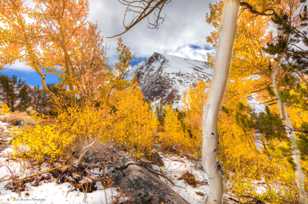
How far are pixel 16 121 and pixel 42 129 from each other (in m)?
9.43

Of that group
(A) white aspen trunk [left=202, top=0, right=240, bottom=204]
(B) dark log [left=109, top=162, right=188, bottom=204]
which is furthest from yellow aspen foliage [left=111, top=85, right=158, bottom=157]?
(A) white aspen trunk [left=202, top=0, right=240, bottom=204]

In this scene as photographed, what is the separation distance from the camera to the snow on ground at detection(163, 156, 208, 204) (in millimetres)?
8657

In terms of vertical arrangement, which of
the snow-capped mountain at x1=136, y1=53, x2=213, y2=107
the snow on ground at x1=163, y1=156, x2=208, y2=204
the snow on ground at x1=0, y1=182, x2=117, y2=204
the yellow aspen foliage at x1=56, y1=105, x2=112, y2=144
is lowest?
the snow on ground at x1=163, y1=156, x2=208, y2=204

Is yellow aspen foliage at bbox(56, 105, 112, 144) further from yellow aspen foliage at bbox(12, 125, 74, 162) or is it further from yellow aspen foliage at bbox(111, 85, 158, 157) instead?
yellow aspen foliage at bbox(111, 85, 158, 157)

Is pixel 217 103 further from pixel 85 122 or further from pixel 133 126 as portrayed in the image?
pixel 133 126

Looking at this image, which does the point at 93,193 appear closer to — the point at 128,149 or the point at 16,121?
the point at 128,149

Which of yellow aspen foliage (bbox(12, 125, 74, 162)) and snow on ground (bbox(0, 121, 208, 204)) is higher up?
yellow aspen foliage (bbox(12, 125, 74, 162))

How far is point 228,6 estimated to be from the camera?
2.02m

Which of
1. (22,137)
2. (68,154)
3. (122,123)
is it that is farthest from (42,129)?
(122,123)

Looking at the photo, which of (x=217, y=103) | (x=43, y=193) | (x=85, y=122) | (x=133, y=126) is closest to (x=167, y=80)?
(x=133, y=126)

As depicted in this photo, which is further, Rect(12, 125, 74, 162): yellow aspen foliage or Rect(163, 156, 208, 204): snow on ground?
Rect(163, 156, 208, 204): snow on ground

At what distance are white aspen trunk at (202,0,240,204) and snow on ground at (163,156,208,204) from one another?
18.6 feet

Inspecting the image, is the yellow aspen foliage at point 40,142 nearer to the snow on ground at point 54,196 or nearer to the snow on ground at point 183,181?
the snow on ground at point 54,196

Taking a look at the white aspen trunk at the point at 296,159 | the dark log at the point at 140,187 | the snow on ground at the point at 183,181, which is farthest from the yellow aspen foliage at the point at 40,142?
the white aspen trunk at the point at 296,159
